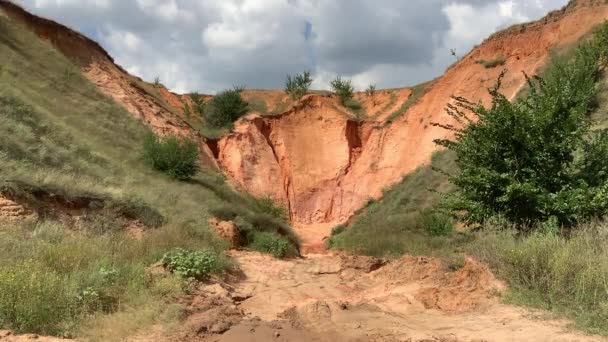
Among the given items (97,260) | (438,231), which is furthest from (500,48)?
(97,260)

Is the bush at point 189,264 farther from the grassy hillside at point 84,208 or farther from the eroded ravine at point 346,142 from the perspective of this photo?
the eroded ravine at point 346,142

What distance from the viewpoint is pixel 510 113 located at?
1045 cm

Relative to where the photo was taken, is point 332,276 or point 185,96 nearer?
point 332,276

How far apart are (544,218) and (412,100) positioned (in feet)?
80.7

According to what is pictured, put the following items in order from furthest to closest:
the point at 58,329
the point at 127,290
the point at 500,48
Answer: the point at 500,48 → the point at 127,290 → the point at 58,329

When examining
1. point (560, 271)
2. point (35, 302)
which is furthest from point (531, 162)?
point (35, 302)

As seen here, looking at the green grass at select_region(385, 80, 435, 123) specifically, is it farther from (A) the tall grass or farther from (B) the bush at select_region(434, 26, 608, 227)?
(A) the tall grass

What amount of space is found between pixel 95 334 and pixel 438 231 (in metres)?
11.4

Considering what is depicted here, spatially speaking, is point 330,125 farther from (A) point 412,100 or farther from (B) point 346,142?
(A) point 412,100

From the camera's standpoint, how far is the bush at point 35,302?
573 centimetres

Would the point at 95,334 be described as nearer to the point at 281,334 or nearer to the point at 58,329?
the point at 58,329

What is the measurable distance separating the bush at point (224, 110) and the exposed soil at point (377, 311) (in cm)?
2460

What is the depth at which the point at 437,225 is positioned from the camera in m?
15.5

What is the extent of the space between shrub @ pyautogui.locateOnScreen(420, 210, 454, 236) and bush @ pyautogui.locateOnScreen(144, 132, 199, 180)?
8775 millimetres
